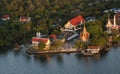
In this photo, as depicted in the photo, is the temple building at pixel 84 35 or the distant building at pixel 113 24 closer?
the temple building at pixel 84 35

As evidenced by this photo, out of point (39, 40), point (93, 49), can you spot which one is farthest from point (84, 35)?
point (39, 40)

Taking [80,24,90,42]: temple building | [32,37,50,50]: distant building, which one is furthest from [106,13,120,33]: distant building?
[32,37,50,50]: distant building

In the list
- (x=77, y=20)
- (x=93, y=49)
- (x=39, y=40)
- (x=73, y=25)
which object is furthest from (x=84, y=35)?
(x=77, y=20)

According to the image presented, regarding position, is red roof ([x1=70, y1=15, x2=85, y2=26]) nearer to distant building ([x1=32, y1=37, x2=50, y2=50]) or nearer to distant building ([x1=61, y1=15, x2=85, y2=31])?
distant building ([x1=61, y1=15, x2=85, y2=31])

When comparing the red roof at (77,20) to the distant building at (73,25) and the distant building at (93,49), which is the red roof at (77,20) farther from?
the distant building at (93,49)

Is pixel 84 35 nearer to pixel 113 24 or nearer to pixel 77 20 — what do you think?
pixel 113 24

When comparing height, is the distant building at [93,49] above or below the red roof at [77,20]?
below

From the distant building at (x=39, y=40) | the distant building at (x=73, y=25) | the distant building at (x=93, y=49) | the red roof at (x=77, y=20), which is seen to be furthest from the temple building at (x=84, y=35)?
the red roof at (x=77, y=20)

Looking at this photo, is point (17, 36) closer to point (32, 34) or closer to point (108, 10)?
point (32, 34)

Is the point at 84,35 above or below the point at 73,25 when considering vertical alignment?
below

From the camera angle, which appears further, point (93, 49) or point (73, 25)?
point (73, 25)

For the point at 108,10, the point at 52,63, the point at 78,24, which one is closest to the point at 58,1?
the point at 108,10
